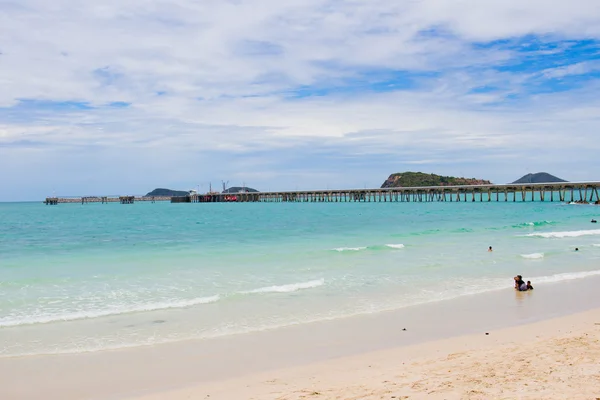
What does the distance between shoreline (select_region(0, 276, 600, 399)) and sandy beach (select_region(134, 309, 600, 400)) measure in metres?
0.37

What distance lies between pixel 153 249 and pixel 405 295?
1524cm

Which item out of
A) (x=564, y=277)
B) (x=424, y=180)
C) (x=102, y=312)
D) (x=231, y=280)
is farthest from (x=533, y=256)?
(x=424, y=180)

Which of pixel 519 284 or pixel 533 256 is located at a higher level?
pixel 519 284

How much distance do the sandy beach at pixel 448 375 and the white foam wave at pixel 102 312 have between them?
204 inches

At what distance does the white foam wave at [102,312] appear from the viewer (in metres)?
10.5

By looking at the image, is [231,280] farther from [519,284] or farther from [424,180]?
[424,180]

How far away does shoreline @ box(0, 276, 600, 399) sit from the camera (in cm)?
692

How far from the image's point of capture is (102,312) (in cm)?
1123

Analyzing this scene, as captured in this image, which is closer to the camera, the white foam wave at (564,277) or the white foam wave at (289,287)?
the white foam wave at (289,287)

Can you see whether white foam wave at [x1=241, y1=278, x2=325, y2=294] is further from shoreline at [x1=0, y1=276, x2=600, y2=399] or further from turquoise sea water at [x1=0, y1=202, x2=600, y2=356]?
shoreline at [x1=0, y1=276, x2=600, y2=399]

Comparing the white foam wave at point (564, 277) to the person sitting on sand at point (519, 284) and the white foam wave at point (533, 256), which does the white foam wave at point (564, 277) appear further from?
the white foam wave at point (533, 256)

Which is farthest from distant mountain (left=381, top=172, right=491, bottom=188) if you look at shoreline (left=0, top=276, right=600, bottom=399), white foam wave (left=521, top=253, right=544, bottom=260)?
shoreline (left=0, top=276, right=600, bottom=399)

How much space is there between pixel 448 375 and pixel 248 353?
3.18 meters

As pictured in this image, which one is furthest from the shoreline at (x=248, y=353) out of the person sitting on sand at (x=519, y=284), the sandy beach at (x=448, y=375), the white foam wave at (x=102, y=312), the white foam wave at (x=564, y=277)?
the white foam wave at (x=564, y=277)
